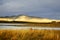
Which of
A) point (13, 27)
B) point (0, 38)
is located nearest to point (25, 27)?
point (13, 27)

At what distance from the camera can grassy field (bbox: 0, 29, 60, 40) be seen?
1.43 meters

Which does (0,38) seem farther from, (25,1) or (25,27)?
(25,1)

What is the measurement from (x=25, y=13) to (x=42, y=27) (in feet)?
0.73

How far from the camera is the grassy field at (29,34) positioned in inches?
56.4

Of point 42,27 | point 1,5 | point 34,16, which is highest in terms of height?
point 1,5

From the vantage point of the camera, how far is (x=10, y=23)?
59.7 inches

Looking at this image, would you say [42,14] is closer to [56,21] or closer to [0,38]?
[56,21]

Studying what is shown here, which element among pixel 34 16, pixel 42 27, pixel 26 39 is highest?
pixel 34 16

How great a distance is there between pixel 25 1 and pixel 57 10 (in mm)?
329

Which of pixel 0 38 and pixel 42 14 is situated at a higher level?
pixel 42 14

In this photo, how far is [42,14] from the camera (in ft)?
5.01

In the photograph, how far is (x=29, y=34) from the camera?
57.4 inches

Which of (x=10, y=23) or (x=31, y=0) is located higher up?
(x=31, y=0)

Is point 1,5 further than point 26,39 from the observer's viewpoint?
Yes
